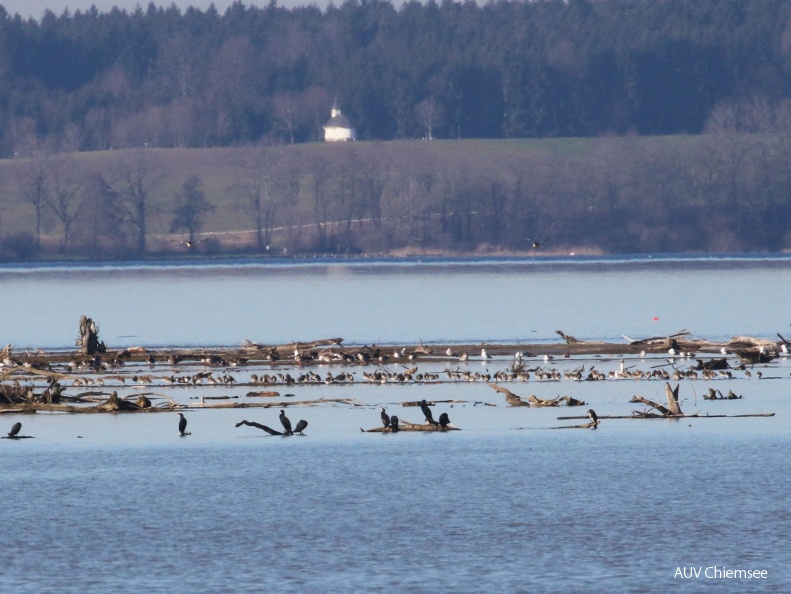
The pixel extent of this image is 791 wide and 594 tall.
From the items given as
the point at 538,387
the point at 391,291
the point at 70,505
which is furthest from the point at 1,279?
the point at 70,505

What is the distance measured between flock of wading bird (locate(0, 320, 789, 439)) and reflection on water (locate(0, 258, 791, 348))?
398 inches

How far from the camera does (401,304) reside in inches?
3716

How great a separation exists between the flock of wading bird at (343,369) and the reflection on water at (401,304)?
10115 mm

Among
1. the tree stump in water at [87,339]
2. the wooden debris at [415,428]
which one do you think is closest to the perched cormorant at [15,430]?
the wooden debris at [415,428]

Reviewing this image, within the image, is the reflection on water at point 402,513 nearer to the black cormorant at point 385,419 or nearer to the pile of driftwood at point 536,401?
the black cormorant at point 385,419

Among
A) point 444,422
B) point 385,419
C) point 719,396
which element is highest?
point 719,396

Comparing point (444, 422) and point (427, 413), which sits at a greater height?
point (427, 413)

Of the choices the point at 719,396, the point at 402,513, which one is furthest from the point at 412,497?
the point at 719,396

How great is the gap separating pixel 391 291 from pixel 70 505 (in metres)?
86.6

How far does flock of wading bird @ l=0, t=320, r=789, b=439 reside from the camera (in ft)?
127

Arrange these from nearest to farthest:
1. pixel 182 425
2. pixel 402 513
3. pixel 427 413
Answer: pixel 402 513 → pixel 427 413 → pixel 182 425

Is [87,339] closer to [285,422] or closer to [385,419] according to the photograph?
[285,422]

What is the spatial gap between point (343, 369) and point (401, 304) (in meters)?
46.0

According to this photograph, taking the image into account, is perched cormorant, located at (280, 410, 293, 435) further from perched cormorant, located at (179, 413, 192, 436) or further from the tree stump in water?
the tree stump in water
